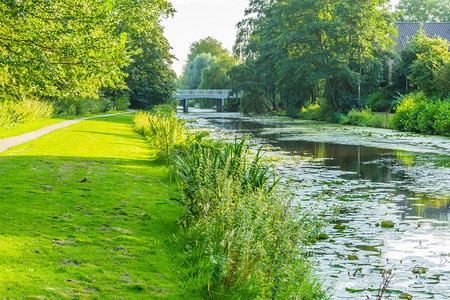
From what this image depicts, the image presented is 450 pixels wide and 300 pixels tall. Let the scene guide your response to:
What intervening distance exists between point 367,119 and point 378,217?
3060 centimetres

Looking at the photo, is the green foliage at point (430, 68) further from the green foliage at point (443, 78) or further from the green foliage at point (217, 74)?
the green foliage at point (217, 74)

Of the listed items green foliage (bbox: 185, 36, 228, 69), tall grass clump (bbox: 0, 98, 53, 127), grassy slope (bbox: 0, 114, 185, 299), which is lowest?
grassy slope (bbox: 0, 114, 185, 299)

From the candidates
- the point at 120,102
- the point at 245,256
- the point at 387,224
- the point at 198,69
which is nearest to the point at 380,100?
the point at 120,102

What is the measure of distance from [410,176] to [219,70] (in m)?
74.5

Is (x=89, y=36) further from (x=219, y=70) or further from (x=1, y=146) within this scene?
(x=219, y=70)

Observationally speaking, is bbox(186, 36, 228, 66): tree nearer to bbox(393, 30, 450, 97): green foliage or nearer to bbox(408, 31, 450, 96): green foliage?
bbox(393, 30, 450, 97): green foliage

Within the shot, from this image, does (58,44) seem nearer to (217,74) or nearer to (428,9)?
(217,74)

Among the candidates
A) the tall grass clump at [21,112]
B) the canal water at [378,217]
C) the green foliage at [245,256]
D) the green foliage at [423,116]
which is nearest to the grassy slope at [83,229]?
the green foliage at [245,256]

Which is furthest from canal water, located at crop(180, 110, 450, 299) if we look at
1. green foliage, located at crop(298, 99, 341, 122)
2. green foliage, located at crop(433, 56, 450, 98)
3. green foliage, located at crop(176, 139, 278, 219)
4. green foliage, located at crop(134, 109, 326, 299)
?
green foliage, located at crop(298, 99, 341, 122)

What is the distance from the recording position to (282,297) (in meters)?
5.05

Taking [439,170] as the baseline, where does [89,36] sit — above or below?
above

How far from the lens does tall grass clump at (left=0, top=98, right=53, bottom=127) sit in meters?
22.2

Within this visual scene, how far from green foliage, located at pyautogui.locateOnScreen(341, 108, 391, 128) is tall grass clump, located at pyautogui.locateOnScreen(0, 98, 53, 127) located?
23.5 metres

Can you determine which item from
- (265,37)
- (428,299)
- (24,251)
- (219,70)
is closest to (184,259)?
(24,251)
